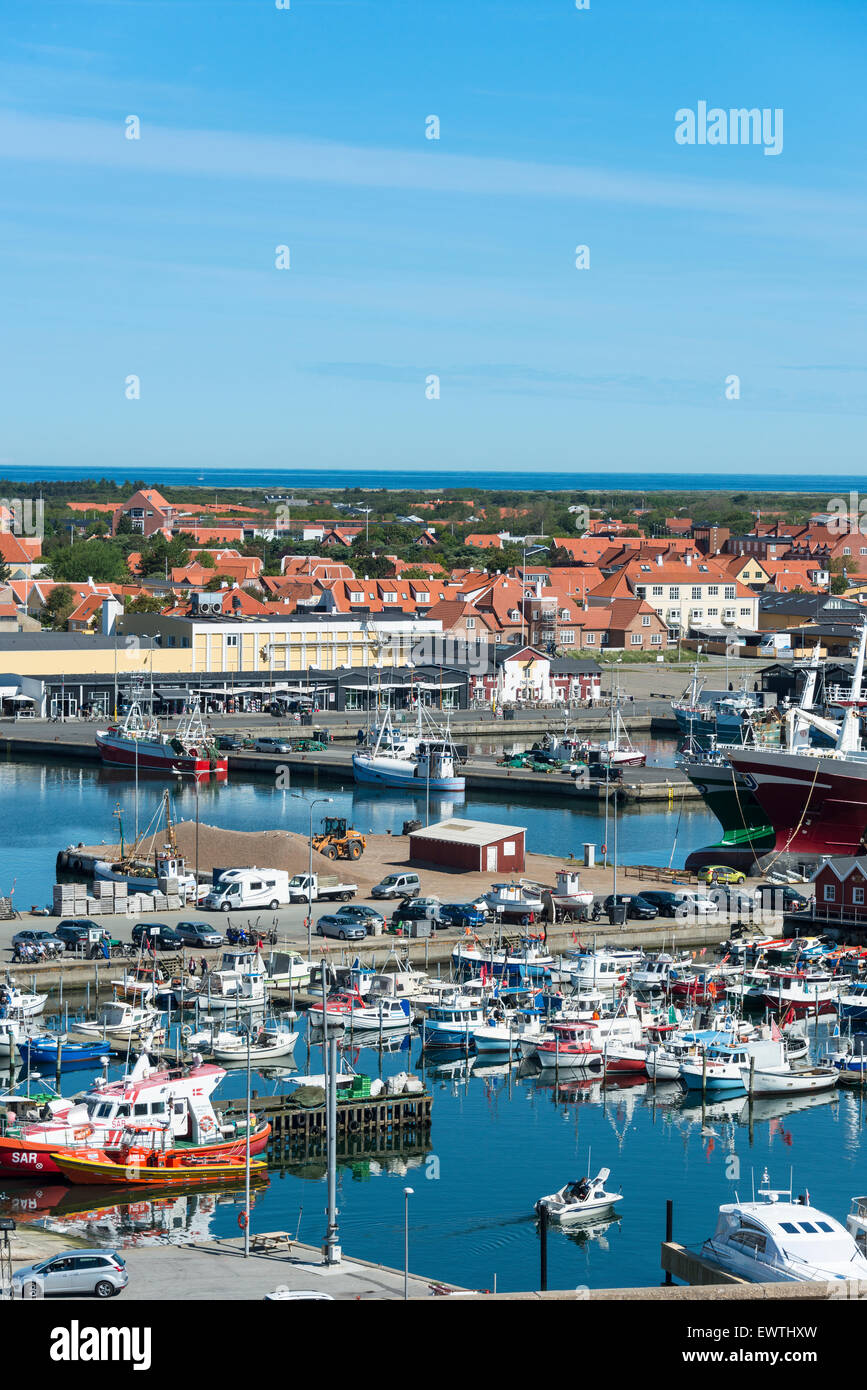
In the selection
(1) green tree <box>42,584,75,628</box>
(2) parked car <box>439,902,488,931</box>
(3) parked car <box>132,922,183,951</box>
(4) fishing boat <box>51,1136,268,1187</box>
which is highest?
(1) green tree <box>42,584,75,628</box>

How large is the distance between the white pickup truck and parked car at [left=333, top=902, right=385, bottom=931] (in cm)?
119

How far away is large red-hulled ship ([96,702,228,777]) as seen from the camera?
197 ft

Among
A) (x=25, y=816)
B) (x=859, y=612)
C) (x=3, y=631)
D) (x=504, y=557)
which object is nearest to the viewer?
(x=25, y=816)

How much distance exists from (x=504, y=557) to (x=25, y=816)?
237 ft

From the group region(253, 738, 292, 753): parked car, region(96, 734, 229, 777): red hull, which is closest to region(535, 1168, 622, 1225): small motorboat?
region(96, 734, 229, 777): red hull

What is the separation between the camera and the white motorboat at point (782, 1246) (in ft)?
52.9

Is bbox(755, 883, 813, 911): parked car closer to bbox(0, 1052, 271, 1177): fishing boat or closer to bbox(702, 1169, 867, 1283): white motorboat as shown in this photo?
bbox(0, 1052, 271, 1177): fishing boat

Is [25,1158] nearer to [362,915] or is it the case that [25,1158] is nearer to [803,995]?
[362,915]

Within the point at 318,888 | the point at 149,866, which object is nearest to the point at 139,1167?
the point at 318,888

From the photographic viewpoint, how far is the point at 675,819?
54.0 m

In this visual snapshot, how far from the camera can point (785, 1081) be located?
26.3 metres
